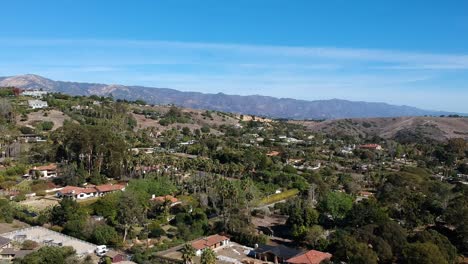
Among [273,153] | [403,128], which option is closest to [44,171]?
[273,153]

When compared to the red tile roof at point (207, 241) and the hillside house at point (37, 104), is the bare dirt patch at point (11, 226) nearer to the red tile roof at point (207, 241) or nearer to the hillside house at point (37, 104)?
the red tile roof at point (207, 241)

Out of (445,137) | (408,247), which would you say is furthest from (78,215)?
(445,137)

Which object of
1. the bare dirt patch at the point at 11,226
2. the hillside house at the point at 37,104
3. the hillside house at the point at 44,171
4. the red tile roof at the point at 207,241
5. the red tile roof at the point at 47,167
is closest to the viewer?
the red tile roof at the point at 207,241

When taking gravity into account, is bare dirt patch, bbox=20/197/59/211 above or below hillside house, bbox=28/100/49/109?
below

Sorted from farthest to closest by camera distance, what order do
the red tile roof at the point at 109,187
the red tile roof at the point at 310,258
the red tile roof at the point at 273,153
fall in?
the red tile roof at the point at 273,153, the red tile roof at the point at 109,187, the red tile roof at the point at 310,258

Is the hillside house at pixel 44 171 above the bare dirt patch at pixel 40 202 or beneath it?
above

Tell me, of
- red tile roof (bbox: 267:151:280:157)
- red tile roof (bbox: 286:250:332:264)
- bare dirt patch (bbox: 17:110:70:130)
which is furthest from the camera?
bare dirt patch (bbox: 17:110:70:130)

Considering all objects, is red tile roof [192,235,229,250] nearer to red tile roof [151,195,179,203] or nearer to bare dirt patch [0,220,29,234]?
red tile roof [151,195,179,203]

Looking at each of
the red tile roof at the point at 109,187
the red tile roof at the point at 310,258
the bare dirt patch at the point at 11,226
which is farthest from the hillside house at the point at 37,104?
the red tile roof at the point at 310,258

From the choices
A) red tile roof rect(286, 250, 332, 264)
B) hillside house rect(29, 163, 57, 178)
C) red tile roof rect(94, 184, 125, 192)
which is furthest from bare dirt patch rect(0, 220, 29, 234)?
red tile roof rect(286, 250, 332, 264)
